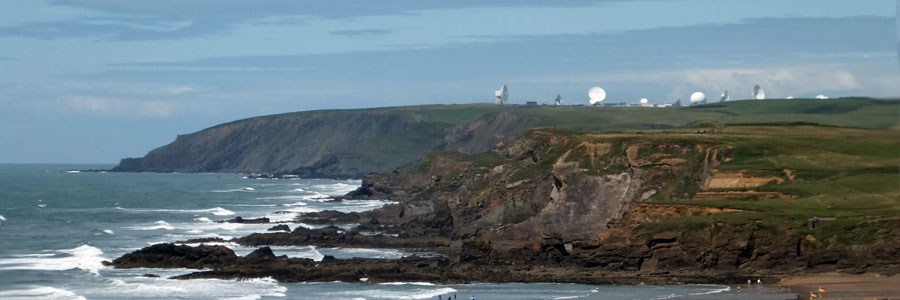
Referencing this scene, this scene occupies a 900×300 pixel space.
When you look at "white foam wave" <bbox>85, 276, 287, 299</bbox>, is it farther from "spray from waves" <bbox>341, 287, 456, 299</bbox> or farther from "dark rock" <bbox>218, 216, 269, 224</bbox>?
"dark rock" <bbox>218, 216, 269, 224</bbox>

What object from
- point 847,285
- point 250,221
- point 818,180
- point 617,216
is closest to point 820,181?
point 818,180

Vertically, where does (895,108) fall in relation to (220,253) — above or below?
above

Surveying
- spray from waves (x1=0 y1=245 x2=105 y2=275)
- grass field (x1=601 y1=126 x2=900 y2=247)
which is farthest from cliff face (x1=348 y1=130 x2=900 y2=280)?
spray from waves (x1=0 y1=245 x2=105 y2=275)

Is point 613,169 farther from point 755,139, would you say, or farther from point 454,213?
point 454,213

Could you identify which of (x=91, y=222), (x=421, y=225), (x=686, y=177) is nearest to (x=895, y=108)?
(x=686, y=177)

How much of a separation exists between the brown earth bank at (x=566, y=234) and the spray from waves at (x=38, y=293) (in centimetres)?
760

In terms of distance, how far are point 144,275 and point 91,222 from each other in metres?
49.2

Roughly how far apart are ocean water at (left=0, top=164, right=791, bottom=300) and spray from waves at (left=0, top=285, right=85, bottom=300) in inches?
2.0

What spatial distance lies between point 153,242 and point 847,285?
52.3 metres

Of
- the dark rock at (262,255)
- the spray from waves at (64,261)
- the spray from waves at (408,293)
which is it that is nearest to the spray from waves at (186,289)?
the spray from waves at (408,293)

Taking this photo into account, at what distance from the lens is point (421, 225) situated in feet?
370

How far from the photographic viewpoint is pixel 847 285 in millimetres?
63312

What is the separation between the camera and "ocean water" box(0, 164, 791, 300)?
2594 inches

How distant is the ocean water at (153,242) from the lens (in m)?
65.9
